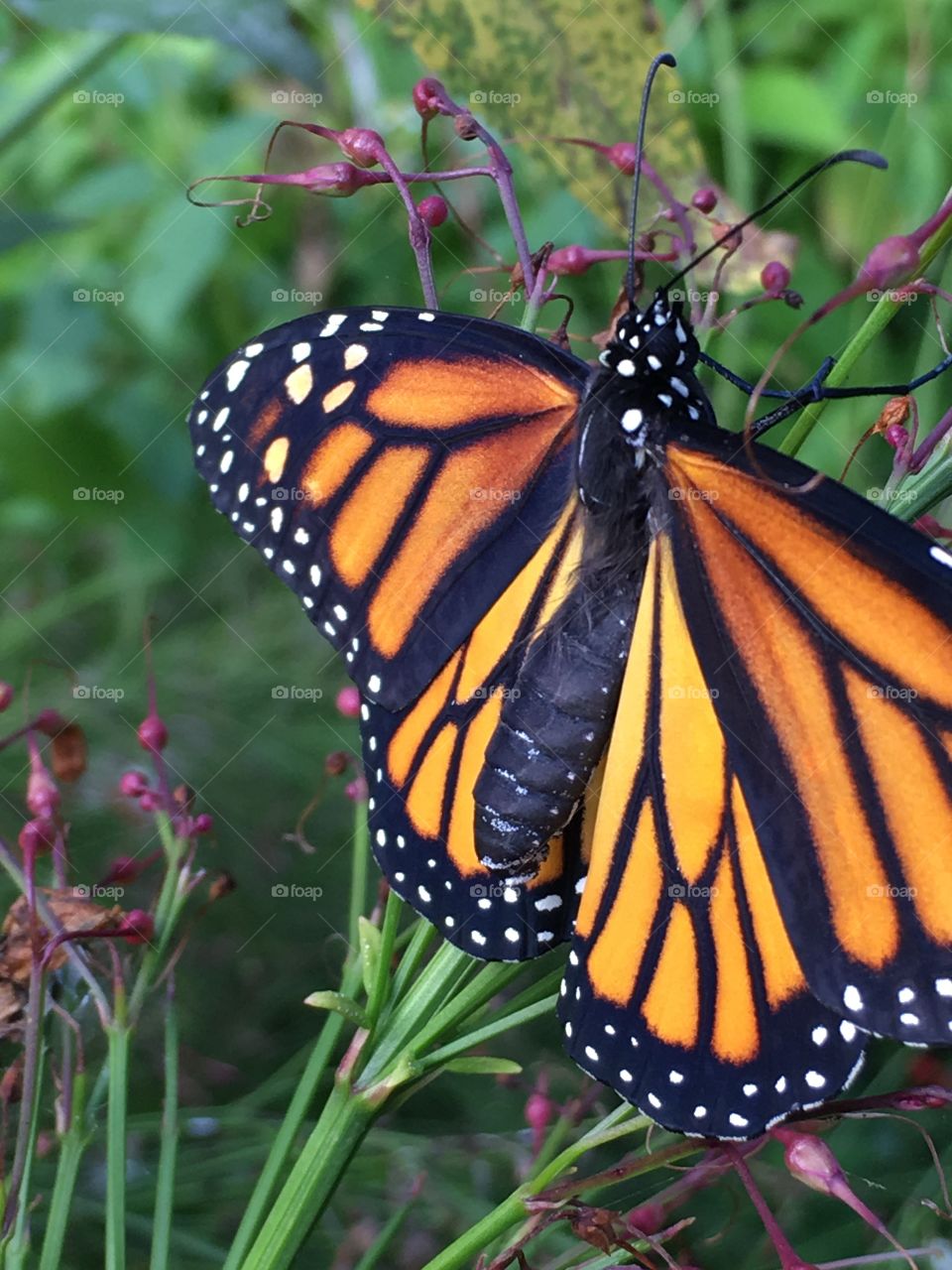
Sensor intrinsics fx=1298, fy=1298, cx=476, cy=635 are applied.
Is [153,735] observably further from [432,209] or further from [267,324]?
[267,324]

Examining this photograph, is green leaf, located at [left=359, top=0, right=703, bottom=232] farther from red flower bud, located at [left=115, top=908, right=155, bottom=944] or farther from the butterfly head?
red flower bud, located at [left=115, top=908, right=155, bottom=944]

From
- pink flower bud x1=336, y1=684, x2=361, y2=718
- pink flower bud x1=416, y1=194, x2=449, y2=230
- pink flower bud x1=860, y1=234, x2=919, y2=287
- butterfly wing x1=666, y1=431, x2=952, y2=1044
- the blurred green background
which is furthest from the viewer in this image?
the blurred green background

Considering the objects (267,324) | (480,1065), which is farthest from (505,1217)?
(267,324)

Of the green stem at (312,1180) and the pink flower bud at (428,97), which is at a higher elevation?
the pink flower bud at (428,97)

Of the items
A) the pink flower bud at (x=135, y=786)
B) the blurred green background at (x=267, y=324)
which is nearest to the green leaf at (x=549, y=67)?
the blurred green background at (x=267, y=324)

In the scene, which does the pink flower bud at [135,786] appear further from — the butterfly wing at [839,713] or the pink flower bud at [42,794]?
the butterfly wing at [839,713]

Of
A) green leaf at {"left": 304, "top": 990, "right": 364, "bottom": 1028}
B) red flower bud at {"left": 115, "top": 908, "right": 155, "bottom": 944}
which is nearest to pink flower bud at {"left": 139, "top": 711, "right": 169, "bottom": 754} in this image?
red flower bud at {"left": 115, "top": 908, "right": 155, "bottom": 944}
